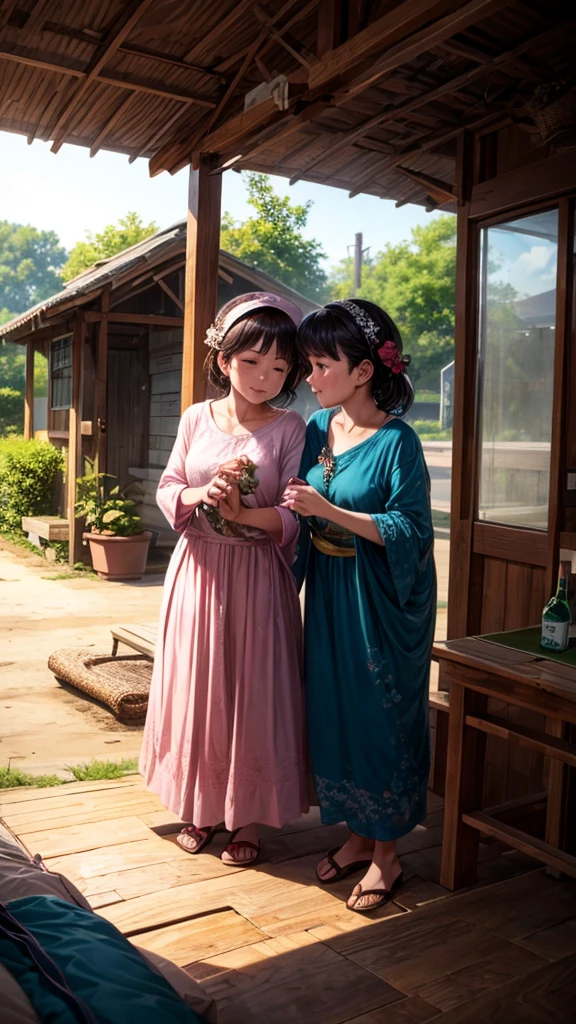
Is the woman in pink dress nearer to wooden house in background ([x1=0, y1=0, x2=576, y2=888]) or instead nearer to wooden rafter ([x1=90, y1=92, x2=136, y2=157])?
wooden house in background ([x1=0, y1=0, x2=576, y2=888])

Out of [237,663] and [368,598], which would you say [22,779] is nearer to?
[237,663]

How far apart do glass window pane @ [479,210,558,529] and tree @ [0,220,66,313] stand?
69226mm

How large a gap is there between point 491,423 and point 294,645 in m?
1.32

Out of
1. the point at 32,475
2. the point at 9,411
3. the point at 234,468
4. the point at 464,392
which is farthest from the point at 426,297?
the point at 234,468

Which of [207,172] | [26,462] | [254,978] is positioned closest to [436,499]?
[26,462]

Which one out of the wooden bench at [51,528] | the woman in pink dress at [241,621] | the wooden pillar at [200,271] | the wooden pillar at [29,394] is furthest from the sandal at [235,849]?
the wooden pillar at [29,394]

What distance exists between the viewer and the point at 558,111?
3.20 meters

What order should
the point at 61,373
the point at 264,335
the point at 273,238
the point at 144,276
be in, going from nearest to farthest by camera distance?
the point at 264,335 < the point at 144,276 < the point at 61,373 < the point at 273,238

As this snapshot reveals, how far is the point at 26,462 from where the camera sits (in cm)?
1212

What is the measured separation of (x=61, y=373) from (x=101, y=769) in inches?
326

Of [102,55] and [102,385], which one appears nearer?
[102,55]

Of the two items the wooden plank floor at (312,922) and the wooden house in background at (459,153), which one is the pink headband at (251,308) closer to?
the wooden house in background at (459,153)

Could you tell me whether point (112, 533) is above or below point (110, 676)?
above

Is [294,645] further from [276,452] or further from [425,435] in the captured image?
[425,435]
